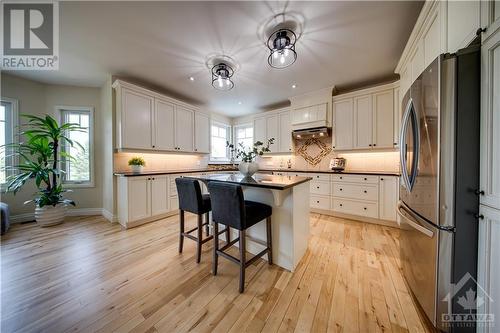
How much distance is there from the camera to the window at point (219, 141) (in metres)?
5.19

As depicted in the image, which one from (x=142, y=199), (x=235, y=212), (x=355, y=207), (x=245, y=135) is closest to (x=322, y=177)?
(x=355, y=207)

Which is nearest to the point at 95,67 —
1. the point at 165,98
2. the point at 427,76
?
the point at 165,98

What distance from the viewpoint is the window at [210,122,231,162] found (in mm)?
5191

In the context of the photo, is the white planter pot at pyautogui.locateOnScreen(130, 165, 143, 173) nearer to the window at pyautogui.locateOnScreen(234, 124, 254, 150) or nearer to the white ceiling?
the white ceiling

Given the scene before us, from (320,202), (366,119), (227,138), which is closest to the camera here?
(366,119)

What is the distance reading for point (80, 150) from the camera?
3.41 metres

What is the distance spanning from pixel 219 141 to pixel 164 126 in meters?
2.05

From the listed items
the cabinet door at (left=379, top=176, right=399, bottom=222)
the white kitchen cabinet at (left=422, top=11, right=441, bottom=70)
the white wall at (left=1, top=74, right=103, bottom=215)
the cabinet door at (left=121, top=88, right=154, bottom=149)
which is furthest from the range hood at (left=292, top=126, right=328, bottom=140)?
the white wall at (left=1, top=74, right=103, bottom=215)

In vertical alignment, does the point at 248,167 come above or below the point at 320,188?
above

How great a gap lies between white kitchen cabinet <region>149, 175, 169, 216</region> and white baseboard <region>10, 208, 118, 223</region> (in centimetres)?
72

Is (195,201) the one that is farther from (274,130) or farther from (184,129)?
(274,130)

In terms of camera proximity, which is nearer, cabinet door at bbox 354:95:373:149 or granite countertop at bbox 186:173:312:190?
granite countertop at bbox 186:173:312:190

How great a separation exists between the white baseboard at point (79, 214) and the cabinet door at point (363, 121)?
4927 millimetres

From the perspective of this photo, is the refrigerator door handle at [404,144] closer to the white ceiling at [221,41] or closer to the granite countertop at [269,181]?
the granite countertop at [269,181]
